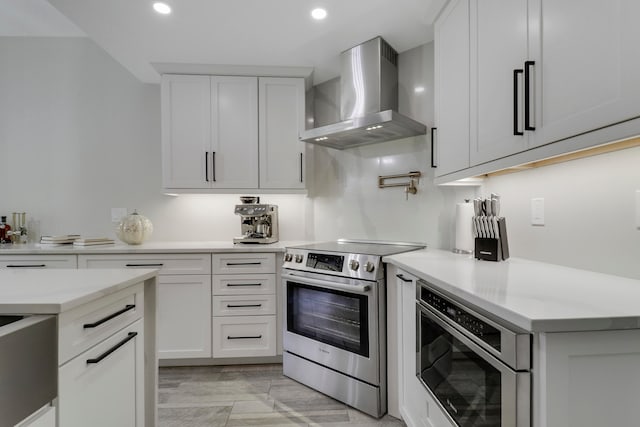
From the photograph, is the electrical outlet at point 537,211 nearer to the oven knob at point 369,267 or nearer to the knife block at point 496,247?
the knife block at point 496,247

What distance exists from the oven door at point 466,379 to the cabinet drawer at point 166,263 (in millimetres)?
1699

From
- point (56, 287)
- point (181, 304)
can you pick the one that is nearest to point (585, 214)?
point (56, 287)

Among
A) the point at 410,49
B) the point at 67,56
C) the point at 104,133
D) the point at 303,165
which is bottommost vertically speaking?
the point at 303,165

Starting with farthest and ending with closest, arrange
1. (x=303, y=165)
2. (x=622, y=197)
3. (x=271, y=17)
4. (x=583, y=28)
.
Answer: (x=303, y=165)
(x=271, y=17)
(x=622, y=197)
(x=583, y=28)

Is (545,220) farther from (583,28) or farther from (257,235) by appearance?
(257,235)

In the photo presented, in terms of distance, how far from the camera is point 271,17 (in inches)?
76.4

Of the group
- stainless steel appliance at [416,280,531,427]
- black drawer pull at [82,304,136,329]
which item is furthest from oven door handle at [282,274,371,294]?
black drawer pull at [82,304,136,329]

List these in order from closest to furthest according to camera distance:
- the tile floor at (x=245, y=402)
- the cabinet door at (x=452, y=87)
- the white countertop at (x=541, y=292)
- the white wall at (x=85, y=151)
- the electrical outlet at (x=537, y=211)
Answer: the white countertop at (x=541, y=292) < the electrical outlet at (x=537, y=211) < the cabinet door at (x=452, y=87) < the tile floor at (x=245, y=402) < the white wall at (x=85, y=151)

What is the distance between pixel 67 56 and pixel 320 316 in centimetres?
343

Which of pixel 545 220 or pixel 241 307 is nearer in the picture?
pixel 545 220

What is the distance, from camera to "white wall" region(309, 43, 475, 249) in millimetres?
2225

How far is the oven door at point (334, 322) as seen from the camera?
1751mm

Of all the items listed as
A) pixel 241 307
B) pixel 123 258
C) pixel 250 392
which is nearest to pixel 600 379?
pixel 250 392

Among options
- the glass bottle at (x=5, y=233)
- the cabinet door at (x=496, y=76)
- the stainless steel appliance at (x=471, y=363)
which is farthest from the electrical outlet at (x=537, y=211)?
the glass bottle at (x=5, y=233)
